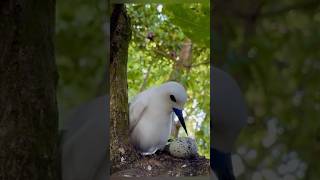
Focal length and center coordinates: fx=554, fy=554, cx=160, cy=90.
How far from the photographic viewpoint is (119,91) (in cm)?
228

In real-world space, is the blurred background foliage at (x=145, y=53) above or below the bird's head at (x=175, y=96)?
above

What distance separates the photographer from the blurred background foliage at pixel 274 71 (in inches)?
84.6

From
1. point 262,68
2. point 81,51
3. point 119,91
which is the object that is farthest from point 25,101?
point 262,68

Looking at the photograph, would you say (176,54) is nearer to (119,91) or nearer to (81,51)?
(119,91)

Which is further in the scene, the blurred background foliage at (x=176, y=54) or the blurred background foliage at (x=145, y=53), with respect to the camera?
the blurred background foliage at (x=176, y=54)

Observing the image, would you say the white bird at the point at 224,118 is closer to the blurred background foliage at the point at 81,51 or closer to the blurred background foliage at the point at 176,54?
the blurred background foliage at the point at 176,54

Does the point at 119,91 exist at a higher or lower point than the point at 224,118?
higher

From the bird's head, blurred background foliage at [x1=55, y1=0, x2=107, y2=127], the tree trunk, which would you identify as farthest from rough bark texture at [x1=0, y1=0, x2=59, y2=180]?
the bird's head

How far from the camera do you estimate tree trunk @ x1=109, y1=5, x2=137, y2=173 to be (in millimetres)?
2260

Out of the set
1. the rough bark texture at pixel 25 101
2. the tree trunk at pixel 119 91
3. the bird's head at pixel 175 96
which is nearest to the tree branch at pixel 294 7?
the bird's head at pixel 175 96

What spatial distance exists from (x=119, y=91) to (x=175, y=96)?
233mm

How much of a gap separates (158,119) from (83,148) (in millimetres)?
366

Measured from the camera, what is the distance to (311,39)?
2.15 meters

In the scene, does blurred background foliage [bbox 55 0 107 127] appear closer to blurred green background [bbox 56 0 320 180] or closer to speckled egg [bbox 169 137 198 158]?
blurred green background [bbox 56 0 320 180]
